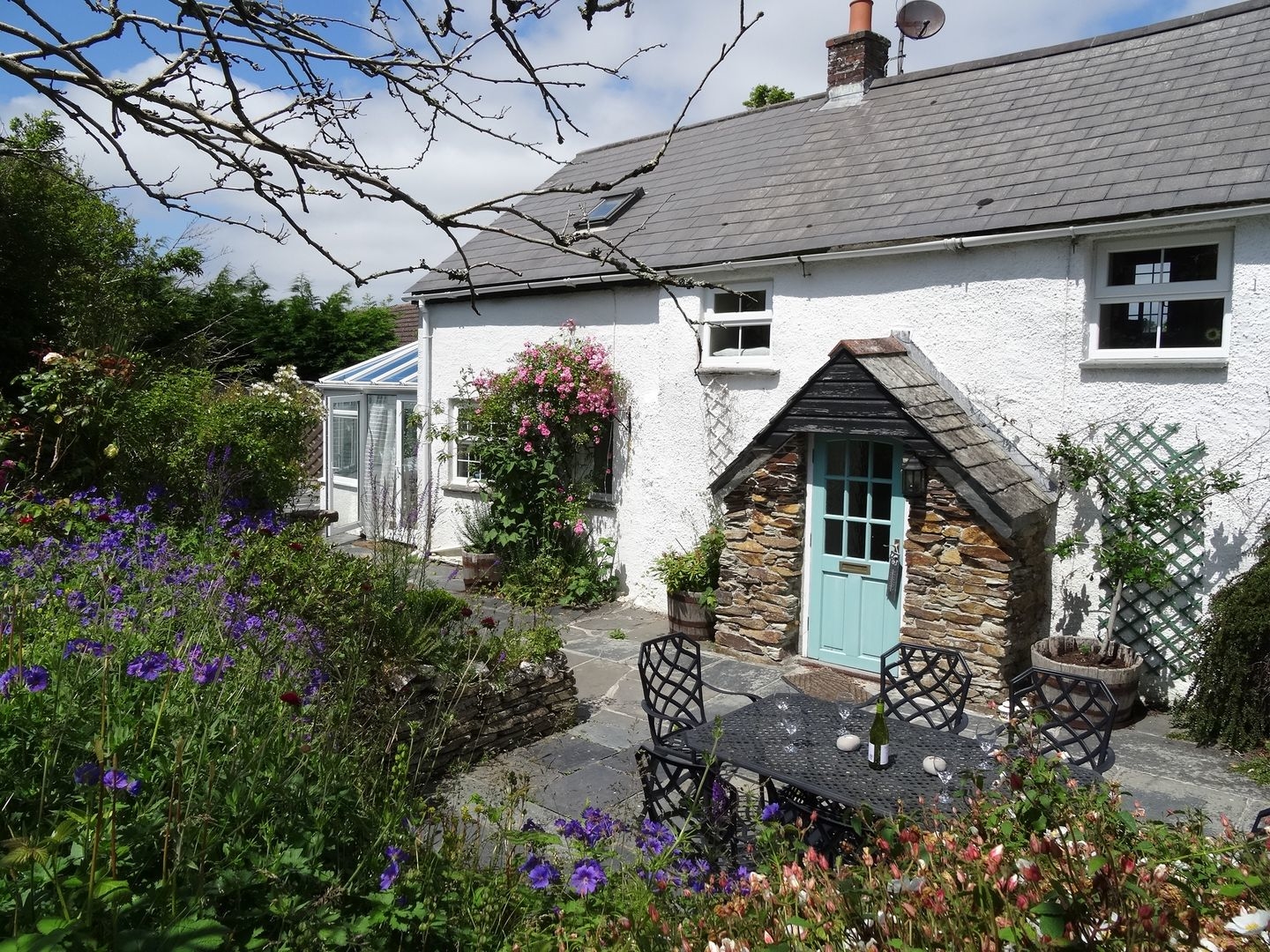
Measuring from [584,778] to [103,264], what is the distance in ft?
37.4

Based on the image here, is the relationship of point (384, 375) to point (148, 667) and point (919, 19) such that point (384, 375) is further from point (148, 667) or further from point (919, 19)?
point (148, 667)

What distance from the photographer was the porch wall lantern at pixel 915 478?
7.71 metres

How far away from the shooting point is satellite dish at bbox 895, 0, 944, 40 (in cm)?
1181

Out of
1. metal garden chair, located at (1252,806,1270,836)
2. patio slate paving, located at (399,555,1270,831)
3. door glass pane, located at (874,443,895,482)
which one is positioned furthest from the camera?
door glass pane, located at (874,443,895,482)

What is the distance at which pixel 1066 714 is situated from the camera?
22.8 feet

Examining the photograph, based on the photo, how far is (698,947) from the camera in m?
2.41

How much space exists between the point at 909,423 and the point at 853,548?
1.54m

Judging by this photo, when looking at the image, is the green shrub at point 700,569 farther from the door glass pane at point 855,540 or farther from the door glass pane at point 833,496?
the door glass pane at point 855,540

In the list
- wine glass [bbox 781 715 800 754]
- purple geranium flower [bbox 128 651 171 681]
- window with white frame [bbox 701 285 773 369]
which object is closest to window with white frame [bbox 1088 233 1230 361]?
window with white frame [bbox 701 285 773 369]

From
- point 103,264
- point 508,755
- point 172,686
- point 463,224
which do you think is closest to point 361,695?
point 508,755

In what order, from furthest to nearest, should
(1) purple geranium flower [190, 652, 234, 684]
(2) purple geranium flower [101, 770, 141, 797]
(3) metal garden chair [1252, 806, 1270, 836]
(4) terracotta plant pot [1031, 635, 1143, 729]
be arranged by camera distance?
(4) terracotta plant pot [1031, 635, 1143, 729] → (1) purple geranium flower [190, 652, 234, 684] → (3) metal garden chair [1252, 806, 1270, 836] → (2) purple geranium flower [101, 770, 141, 797]

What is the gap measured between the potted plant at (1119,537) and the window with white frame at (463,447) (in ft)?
23.2

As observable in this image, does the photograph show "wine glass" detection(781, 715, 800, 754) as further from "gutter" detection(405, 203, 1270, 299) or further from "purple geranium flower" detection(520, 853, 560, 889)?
"gutter" detection(405, 203, 1270, 299)

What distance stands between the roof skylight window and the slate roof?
0.60ft
